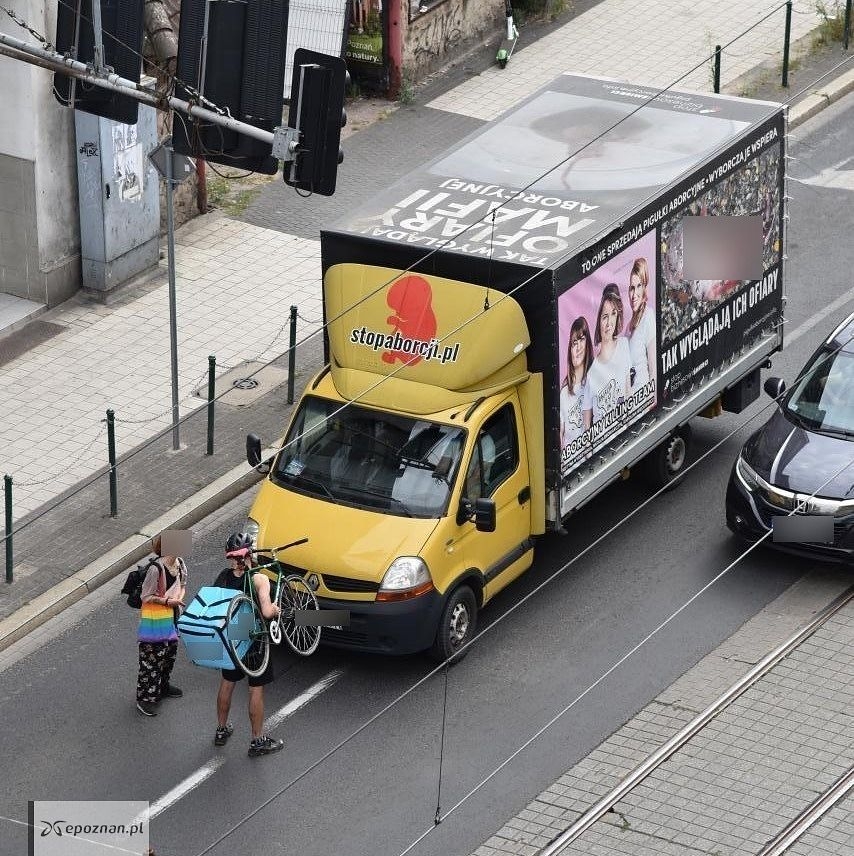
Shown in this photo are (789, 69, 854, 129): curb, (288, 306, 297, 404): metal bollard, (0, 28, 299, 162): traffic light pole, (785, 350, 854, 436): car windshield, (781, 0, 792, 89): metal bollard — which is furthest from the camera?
(781, 0, 792, 89): metal bollard

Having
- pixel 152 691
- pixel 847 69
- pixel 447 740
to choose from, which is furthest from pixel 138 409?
pixel 847 69

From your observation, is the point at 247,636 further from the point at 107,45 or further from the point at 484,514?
the point at 107,45

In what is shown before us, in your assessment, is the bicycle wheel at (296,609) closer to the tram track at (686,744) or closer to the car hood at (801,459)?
the tram track at (686,744)

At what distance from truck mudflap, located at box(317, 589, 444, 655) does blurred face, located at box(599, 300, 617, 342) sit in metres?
2.56

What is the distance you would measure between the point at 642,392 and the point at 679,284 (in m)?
0.98

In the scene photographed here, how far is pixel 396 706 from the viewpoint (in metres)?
13.9

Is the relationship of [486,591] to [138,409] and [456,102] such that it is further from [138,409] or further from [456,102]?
[456,102]

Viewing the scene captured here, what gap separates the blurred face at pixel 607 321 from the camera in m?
14.9

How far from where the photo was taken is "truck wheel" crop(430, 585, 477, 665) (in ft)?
46.1

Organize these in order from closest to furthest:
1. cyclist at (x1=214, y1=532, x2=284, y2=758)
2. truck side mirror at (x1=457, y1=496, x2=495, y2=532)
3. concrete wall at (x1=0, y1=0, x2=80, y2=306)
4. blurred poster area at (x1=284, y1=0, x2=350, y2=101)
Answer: cyclist at (x1=214, y1=532, x2=284, y2=758), truck side mirror at (x1=457, y1=496, x2=495, y2=532), concrete wall at (x1=0, y1=0, x2=80, y2=306), blurred poster area at (x1=284, y1=0, x2=350, y2=101)

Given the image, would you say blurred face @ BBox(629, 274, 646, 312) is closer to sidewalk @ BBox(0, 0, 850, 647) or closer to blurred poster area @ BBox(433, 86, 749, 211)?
blurred poster area @ BBox(433, 86, 749, 211)

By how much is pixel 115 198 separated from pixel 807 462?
8.42 metres

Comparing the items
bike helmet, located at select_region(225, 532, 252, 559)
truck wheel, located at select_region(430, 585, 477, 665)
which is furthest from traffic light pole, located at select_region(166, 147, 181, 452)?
bike helmet, located at select_region(225, 532, 252, 559)

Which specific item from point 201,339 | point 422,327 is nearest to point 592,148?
point 422,327
